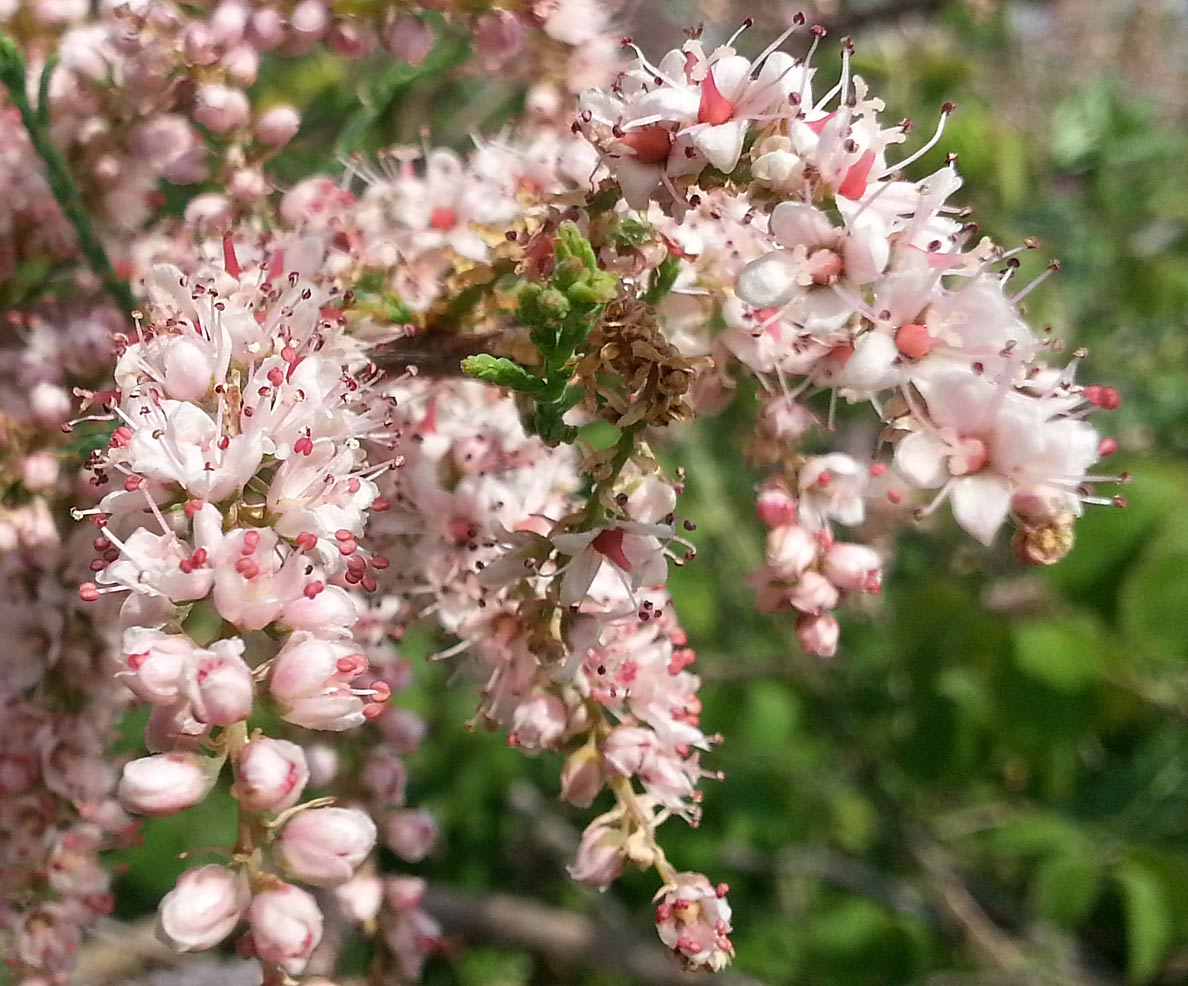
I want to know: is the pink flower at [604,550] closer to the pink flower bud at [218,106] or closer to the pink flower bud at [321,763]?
the pink flower bud at [321,763]

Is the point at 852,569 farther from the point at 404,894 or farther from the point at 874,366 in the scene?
the point at 404,894

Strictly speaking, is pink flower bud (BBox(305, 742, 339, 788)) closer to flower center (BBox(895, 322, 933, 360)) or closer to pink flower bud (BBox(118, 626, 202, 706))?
pink flower bud (BBox(118, 626, 202, 706))

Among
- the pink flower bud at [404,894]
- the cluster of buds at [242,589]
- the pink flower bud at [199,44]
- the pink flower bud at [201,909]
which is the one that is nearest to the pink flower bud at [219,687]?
the cluster of buds at [242,589]

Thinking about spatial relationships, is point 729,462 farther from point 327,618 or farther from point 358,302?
point 327,618

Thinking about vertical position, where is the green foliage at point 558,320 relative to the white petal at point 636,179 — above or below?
below

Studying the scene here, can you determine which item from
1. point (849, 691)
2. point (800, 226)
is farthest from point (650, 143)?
point (849, 691)

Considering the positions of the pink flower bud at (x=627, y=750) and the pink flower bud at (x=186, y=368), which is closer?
the pink flower bud at (x=186, y=368)
